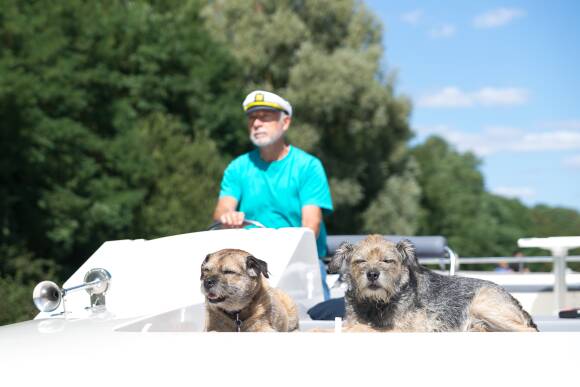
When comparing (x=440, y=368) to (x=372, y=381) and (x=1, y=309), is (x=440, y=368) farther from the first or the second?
(x=1, y=309)

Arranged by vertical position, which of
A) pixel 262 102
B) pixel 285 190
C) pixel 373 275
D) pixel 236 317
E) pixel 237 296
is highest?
pixel 262 102

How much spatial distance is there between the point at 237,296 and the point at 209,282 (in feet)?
0.51

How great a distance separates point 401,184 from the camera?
115 ft

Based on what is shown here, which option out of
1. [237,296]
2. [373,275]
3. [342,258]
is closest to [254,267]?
[237,296]

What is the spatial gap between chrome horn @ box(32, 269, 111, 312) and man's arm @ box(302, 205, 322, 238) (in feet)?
7.12

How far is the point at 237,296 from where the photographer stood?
11.6ft

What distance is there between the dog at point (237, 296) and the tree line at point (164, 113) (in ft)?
55.9

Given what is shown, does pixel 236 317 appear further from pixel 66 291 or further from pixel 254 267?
pixel 66 291

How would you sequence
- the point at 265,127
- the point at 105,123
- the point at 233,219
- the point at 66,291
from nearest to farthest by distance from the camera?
the point at 66,291 < the point at 233,219 < the point at 265,127 < the point at 105,123

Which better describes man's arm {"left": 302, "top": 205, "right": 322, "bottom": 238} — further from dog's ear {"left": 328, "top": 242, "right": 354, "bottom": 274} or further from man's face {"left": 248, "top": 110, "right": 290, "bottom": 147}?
dog's ear {"left": 328, "top": 242, "right": 354, "bottom": 274}

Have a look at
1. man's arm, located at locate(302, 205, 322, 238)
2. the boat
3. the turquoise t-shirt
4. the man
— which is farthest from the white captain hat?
the boat

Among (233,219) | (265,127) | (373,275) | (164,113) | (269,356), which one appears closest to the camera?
(269,356)

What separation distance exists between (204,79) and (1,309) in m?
21.9

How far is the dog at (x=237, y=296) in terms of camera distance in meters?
3.50
